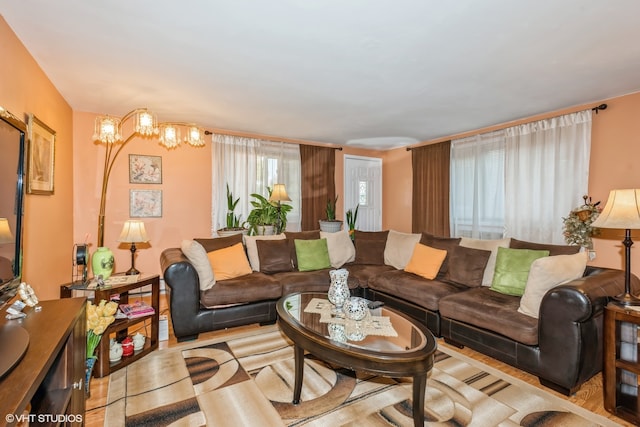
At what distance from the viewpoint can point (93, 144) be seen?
413 cm

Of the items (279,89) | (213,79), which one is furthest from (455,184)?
(213,79)

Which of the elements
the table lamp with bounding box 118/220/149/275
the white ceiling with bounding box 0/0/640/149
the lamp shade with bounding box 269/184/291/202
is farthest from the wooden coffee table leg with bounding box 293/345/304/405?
the lamp shade with bounding box 269/184/291/202

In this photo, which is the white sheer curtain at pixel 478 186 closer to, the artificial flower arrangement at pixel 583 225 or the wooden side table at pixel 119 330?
the artificial flower arrangement at pixel 583 225

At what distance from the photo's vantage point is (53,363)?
4.74ft

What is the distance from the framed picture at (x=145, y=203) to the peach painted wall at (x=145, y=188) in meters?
0.05

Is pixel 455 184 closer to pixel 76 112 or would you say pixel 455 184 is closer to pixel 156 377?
pixel 156 377

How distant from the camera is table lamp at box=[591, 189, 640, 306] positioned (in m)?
1.96

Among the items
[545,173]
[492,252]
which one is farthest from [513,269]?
[545,173]

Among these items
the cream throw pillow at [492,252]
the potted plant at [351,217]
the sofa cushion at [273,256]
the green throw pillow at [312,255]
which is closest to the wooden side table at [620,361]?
the cream throw pillow at [492,252]

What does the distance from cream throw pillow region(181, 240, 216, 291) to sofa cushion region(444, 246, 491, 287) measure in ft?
7.87

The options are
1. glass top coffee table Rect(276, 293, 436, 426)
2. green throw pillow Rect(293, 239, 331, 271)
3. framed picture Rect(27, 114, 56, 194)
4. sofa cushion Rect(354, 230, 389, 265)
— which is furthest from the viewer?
sofa cushion Rect(354, 230, 389, 265)

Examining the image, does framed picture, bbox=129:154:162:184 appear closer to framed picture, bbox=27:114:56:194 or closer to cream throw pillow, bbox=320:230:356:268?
framed picture, bbox=27:114:56:194

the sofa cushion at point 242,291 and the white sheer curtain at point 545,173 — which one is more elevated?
the white sheer curtain at point 545,173

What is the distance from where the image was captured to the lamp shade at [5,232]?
4.48ft
